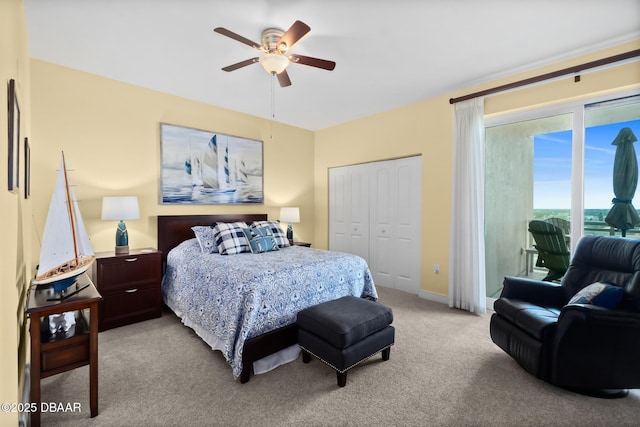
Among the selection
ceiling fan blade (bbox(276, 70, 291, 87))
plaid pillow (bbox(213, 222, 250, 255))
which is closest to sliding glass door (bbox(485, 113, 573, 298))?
ceiling fan blade (bbox(276, 70, 291, 87))

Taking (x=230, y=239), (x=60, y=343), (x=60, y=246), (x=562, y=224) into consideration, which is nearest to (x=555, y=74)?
(x=562, y=224)

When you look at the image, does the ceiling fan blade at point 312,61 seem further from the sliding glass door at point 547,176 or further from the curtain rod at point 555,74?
the sliding glass door at point 547,176

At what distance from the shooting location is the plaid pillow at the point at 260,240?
357 centimetres

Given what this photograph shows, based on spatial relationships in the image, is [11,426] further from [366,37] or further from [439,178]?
[439,178]

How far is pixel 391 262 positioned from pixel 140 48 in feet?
13.9

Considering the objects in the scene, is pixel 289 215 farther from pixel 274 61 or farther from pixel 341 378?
pixel 341 378

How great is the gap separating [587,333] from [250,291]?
2.41 metres

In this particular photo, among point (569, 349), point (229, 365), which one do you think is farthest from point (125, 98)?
point (569, 349)

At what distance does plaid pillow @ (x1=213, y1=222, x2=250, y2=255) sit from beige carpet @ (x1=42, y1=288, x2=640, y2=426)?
111 cm

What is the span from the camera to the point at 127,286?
3.15m

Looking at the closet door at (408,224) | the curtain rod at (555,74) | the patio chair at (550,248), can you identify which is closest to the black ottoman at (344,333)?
the closet door at (408,224)

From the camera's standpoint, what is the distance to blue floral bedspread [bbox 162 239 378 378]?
7.43 ft

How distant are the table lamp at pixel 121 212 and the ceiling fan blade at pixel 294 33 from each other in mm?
2386

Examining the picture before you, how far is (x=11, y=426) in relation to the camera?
1193mm
